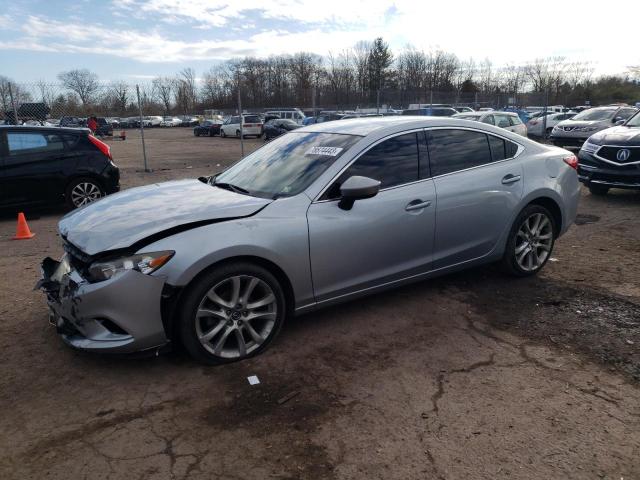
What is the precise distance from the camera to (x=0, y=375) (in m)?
3.38

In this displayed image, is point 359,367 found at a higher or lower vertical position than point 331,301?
lower

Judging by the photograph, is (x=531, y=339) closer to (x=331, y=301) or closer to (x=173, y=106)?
(x=331, y=301)

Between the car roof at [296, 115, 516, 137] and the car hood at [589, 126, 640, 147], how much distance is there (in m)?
5.20

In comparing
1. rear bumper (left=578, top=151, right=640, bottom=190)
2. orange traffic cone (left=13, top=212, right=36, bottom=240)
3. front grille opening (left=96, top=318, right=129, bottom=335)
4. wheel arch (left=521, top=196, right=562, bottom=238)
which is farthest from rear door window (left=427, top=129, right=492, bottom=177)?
orange traffic cone (left=13, top=212, right=36, bottom=240)

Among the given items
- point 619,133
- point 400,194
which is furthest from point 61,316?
point 619,133

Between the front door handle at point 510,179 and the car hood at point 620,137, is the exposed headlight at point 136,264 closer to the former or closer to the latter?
the front door handle at point 510,179

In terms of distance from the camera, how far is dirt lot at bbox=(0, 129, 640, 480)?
8.32ft

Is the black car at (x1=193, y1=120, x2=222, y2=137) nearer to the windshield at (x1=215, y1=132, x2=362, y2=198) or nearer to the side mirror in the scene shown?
the windshield at (x1=215, y1=132, x2=362, y2=198)

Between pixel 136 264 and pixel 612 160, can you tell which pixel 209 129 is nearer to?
pixel 612 160

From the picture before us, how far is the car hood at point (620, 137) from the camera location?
8.62 metres

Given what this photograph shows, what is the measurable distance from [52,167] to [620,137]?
9723 mm

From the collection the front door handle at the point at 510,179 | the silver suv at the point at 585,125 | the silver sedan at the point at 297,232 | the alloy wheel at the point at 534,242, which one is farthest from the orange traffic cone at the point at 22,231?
the silver suv at the point at 585,125

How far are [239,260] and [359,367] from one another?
3.60ft

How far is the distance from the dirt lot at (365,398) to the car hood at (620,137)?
5.06m
